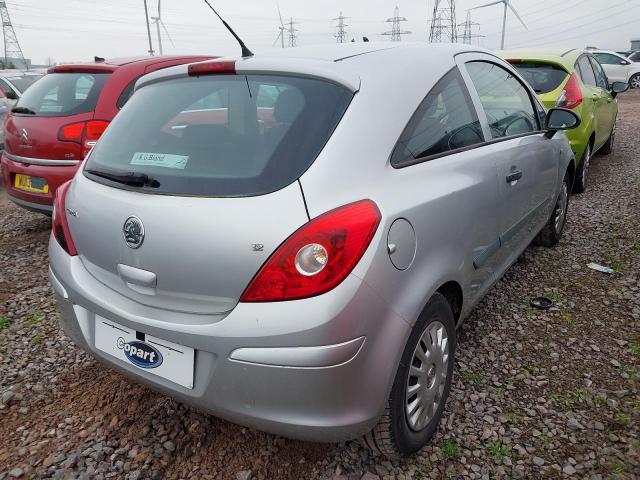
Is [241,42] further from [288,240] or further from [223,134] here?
[288,240]

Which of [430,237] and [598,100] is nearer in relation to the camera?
[430,237]

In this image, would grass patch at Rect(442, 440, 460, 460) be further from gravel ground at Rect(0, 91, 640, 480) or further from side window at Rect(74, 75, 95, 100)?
side window at Rect(74, 75, 95, 100)

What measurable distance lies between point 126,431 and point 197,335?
927mm

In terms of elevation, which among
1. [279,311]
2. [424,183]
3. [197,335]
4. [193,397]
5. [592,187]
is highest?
[424,183]

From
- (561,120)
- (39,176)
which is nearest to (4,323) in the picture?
(39,176)

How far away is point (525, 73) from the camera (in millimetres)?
5418

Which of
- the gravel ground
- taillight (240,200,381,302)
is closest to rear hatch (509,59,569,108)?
the gravel ground

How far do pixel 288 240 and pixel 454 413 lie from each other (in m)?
1.32

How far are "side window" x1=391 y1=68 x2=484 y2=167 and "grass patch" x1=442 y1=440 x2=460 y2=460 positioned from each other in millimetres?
1185

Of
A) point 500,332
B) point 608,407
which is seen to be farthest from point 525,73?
point 608,407

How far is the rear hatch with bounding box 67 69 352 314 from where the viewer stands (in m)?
1.54

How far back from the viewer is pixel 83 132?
4.05 metres

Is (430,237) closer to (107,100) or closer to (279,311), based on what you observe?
(279,311)

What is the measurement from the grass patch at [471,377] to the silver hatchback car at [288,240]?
1.29ft
